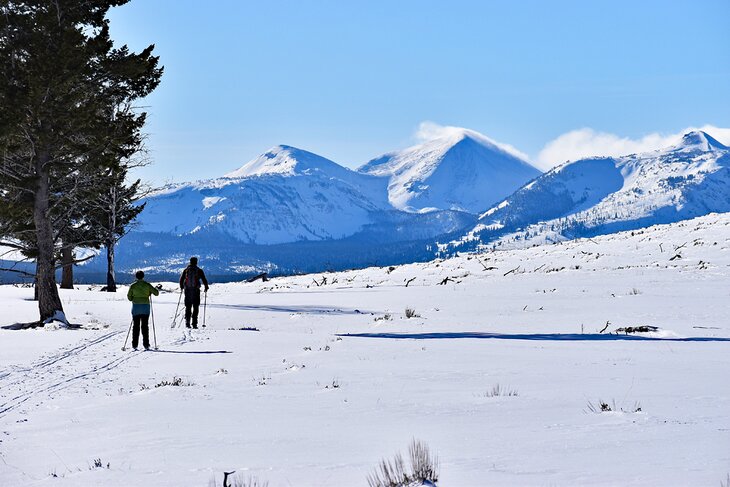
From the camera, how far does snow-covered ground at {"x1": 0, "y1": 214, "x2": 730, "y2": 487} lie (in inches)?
230

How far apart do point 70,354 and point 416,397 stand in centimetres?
1105

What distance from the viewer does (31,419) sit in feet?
31.1

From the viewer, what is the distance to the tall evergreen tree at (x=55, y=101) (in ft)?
72.7

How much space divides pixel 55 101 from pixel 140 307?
877 cm

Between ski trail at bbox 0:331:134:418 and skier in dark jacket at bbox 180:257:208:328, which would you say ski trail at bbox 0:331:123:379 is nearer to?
ski trail at bbox 0:331:134:418

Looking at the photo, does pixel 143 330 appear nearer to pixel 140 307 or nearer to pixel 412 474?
pixel 140 307

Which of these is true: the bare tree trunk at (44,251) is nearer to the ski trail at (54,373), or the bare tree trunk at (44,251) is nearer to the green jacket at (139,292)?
the ski trail at (54,373)

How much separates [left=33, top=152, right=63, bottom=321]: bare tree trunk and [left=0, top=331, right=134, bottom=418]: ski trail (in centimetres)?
663

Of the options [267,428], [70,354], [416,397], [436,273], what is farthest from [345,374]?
[436,273]

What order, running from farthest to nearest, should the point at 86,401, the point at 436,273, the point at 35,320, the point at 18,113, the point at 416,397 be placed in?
the point at 436,273 → the point at 35,320 → the point at 18,113 → the point at 86,401 → the point at 416,397

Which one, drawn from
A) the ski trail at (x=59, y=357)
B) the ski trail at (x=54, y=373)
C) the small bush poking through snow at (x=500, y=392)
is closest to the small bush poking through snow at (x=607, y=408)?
the small bush poking through snow at (x=500, y=392)

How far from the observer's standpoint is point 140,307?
1856 cm

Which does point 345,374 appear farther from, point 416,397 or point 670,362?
point 670,362

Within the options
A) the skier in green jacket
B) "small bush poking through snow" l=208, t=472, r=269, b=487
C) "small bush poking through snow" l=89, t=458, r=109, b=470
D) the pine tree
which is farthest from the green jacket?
the pine tree
